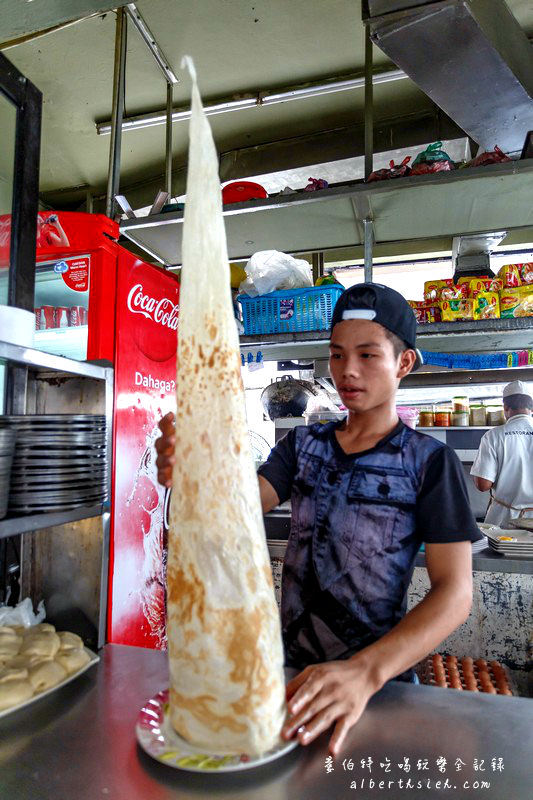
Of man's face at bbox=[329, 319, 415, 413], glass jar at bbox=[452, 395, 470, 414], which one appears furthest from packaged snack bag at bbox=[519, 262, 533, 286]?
glass jar at bbox=[452, 395, 470, 414]

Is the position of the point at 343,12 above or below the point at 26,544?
above

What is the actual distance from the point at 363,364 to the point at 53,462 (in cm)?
82

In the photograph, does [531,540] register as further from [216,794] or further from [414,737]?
[216,794]

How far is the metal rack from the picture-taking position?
3.37ft

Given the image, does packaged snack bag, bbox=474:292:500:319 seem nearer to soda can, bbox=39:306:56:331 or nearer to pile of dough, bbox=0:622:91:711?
soda can, bbox=39:306:56:331

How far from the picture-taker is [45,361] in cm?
113

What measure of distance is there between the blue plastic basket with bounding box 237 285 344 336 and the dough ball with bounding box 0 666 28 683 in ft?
8.51

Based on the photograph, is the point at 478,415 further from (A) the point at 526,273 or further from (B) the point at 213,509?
(B) the point at 213,509

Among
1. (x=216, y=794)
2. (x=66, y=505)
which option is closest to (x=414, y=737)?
(x=216, y=794)

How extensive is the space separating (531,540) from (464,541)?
5.42ft

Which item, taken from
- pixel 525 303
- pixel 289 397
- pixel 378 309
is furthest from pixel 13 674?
pixel 289 397

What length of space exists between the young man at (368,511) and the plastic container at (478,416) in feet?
15.0

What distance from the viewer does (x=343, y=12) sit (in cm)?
281

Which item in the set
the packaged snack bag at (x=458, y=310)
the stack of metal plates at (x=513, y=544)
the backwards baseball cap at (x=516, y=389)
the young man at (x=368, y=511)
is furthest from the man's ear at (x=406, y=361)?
the backwards baseball cap at (x=516, y=389)
